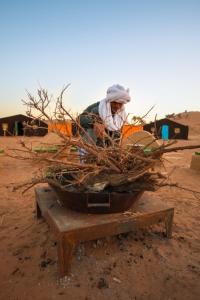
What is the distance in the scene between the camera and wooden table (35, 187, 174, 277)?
6.19ft

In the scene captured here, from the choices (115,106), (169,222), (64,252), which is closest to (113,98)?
(115,106)

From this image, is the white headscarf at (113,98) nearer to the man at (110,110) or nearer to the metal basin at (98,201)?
the man at (110,110)

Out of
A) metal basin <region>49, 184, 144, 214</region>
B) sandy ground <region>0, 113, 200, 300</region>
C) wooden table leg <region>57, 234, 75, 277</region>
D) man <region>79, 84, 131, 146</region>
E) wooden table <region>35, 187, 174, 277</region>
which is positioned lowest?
sandy ground <region>0, 113, 200, 300</region>

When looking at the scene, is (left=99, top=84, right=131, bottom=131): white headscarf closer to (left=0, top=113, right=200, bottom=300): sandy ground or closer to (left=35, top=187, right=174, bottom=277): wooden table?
(left=35, top=187, right=174, bottom=277): wooden table

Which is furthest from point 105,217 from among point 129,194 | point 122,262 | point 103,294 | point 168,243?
point 168,243

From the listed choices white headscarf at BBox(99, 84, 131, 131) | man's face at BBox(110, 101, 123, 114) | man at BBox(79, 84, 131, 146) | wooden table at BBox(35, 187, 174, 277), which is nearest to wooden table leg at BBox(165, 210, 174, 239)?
wooden table at BBox(35, 187, 174, 277)

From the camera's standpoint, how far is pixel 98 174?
214 centimetres

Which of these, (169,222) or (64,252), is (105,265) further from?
(169,222)

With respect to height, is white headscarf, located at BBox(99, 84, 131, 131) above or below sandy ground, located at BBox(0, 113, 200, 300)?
above

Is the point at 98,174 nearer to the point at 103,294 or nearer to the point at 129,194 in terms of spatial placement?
the point at 129,194

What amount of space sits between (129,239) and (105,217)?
A: 0.56 meters

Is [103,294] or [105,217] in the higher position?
[105,217]

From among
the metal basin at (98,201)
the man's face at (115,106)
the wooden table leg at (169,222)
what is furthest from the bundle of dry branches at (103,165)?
the man's face at (115,106)

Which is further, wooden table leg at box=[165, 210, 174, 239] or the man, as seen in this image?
the man
